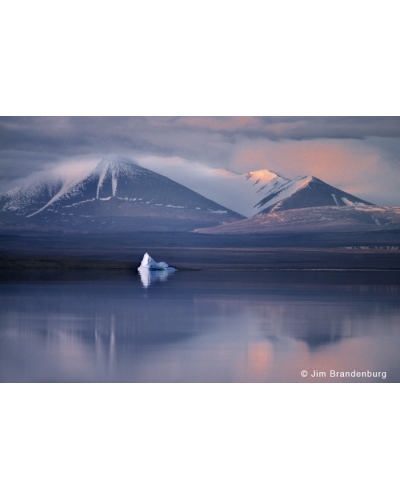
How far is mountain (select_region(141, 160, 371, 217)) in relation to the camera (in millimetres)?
13117

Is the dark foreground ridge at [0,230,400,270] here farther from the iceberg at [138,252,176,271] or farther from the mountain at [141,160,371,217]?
the mountain at [141,160,371,217]

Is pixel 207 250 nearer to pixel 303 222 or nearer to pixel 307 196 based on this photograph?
pixel 307 196

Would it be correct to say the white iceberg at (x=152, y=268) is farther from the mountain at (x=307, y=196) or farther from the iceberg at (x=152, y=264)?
the mountain at (x=307, y=196)

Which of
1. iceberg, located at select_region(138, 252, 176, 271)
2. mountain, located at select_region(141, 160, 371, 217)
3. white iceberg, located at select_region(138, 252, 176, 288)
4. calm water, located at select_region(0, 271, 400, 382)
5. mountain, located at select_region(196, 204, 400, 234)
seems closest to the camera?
calm water, located at select_region(0, 271, 400, 382)

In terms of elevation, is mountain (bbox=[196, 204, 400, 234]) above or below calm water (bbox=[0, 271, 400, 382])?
above

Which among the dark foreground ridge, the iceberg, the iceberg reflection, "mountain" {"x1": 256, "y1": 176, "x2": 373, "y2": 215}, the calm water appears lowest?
the calm water

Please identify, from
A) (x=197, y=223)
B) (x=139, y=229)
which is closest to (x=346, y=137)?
(x=197, y=223)

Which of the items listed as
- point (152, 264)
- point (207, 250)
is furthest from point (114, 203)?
point (207, 250)

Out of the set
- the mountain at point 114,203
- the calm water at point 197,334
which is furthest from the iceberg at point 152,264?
the calm water at point 197,334

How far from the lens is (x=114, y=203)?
1417cm

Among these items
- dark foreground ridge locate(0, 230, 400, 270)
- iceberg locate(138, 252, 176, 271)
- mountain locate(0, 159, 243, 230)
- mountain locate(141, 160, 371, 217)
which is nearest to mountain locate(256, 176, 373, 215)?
mountain locate(141, 160, 371, 217)

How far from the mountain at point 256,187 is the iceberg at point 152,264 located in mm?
1561

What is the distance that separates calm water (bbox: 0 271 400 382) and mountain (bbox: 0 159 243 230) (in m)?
4.52

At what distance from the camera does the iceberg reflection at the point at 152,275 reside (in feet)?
35.2
